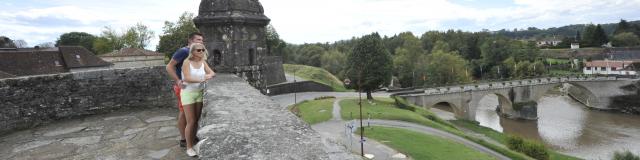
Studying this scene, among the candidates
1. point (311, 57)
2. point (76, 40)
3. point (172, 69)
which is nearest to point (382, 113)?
point (172, 69)

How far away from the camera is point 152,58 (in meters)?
52.2

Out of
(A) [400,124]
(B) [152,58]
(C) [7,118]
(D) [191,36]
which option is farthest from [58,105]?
(B) [152,58]

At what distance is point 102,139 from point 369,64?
39688 millimetres

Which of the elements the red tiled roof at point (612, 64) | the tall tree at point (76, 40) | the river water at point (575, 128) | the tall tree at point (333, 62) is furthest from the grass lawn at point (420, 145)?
the red tiled roof at point (612, 64)

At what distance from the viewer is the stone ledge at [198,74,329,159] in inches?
170

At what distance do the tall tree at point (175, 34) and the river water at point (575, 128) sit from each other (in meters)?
34.7

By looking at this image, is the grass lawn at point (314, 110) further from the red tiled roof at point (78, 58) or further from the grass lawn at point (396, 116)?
the red tiled roof at point (78, 58)

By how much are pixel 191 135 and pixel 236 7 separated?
6.00 meters

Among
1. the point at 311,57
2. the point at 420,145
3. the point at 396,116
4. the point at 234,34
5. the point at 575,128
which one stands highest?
the point at 311,57

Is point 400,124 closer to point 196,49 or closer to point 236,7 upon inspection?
point 236,7

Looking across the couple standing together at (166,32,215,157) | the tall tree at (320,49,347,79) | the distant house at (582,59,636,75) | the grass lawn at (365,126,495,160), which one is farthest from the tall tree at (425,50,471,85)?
the couple standing together at (166,32,215,157)

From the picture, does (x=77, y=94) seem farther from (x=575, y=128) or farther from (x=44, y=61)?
(x=575, y=128)

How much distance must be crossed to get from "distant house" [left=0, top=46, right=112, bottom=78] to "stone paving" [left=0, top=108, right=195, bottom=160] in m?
26.8

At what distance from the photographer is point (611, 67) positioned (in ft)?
269
